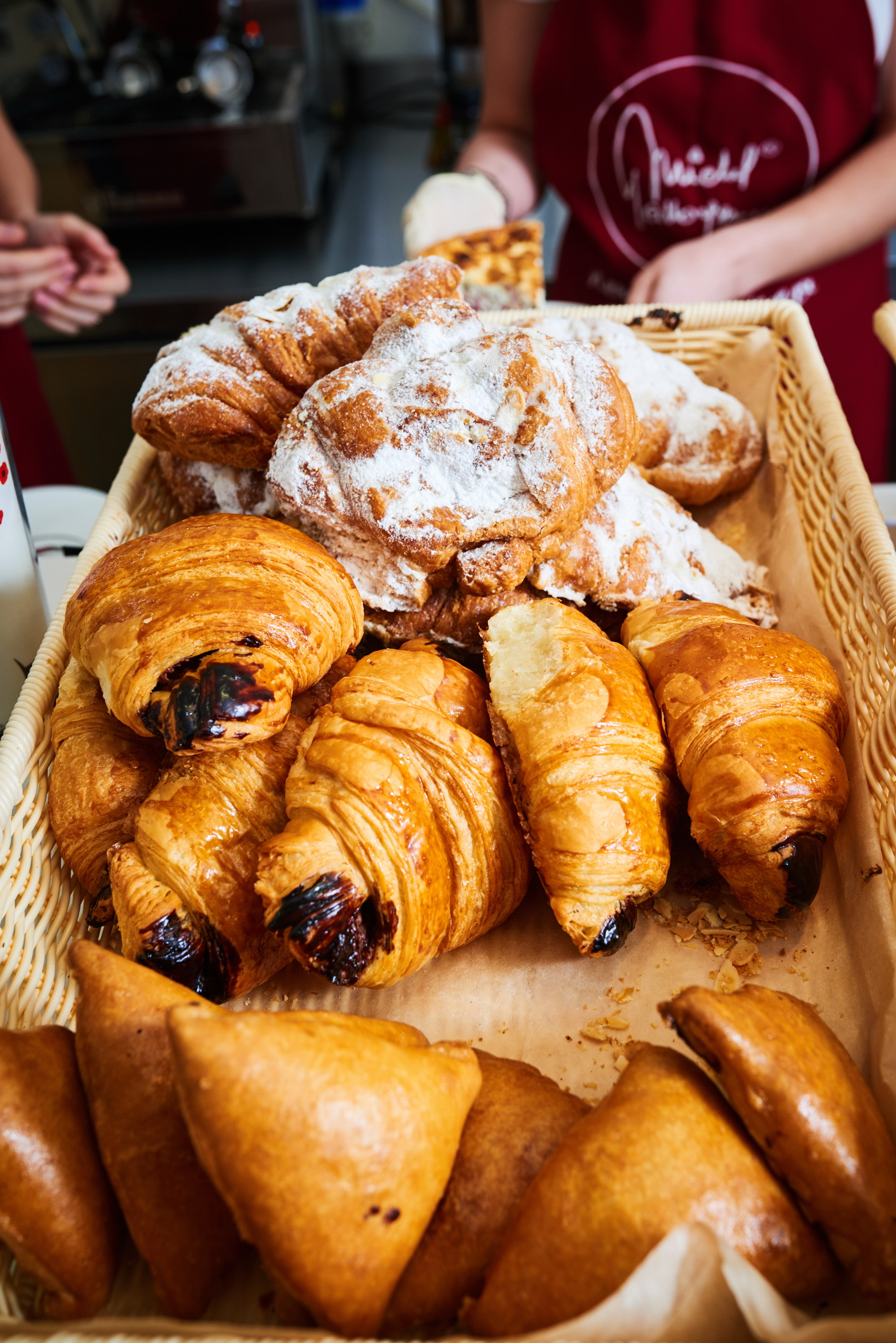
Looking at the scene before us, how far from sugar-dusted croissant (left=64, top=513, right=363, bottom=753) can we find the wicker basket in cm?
12

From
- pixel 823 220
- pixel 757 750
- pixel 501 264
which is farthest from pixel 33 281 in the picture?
pixel 757 750

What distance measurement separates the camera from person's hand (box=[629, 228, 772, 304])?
188cm

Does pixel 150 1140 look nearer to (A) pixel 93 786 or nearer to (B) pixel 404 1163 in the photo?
(B) pixel 404 1163

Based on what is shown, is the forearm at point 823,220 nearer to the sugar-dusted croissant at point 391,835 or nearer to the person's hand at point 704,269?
the person's hand at point 704,269

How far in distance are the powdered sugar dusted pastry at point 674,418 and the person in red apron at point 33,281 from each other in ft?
3.22

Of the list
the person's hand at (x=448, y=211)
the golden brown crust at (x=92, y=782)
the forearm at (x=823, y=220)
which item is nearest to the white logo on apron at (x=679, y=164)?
the forearm at (x=823, y=220)

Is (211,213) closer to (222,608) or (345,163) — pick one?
(345,163)

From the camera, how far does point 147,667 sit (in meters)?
0.92

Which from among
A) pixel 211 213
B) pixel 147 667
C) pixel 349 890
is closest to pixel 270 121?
pixel 211 213

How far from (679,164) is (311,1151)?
216cm

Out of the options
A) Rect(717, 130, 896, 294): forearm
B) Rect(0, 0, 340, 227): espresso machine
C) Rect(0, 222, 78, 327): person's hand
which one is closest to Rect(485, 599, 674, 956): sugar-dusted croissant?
Rect(717, 130, 896, 294): forearm

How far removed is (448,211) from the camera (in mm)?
1960

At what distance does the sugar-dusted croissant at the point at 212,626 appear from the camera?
897mm

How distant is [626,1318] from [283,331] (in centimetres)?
109
